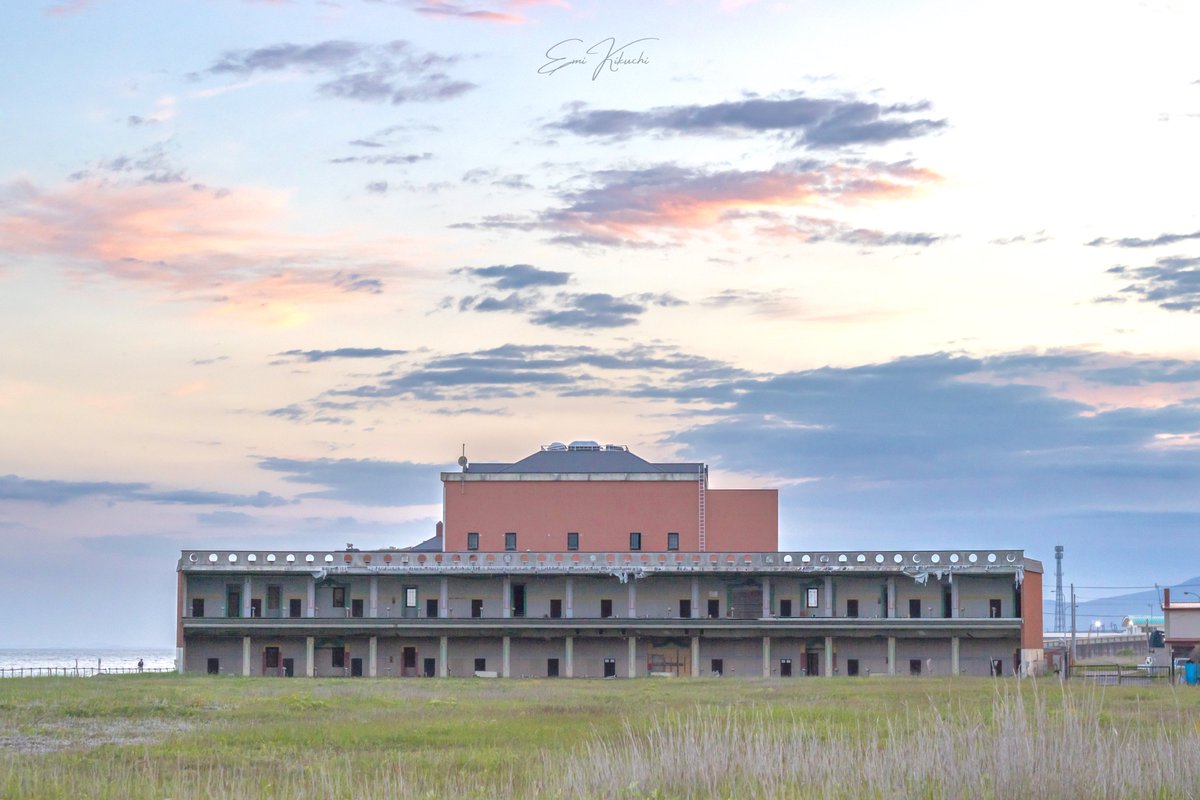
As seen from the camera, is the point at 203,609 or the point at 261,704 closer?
the point at 261,704

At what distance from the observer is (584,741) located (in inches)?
1331

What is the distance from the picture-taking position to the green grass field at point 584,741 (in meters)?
21.1

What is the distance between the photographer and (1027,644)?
84.4 m

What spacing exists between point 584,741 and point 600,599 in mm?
54090

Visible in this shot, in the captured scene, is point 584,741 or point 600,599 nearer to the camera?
point 584,741

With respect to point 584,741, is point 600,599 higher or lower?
higher

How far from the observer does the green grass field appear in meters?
21.1

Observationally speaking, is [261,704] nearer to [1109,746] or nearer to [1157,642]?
[1109,746]

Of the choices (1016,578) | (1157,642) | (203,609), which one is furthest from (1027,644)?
(203,609)

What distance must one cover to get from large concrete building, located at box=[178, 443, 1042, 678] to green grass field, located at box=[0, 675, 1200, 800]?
657 inches

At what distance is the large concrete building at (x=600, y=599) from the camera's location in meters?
84.9

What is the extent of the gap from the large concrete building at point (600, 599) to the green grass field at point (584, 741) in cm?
1669

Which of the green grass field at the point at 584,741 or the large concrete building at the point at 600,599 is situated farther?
the large concrete building at the point at 600,599

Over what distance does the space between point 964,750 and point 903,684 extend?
45329 mm
